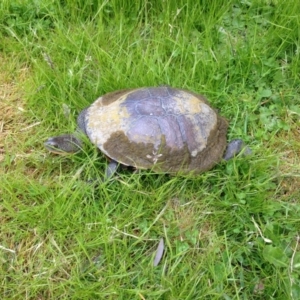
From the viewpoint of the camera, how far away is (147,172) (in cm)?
248

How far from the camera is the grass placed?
2219mm

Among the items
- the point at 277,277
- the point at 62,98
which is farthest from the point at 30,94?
the point at 277,277

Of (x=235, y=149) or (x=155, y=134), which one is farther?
(x=235, y=149)

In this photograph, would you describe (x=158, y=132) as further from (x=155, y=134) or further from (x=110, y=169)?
(x=110, y=169)

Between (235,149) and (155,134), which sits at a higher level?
(155,134)

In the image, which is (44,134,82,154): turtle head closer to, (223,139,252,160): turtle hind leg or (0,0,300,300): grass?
(0,0,300,300): grass

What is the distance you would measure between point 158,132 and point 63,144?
1.76 ft

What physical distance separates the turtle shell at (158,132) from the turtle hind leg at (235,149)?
51 mm

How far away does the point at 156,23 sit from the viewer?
3.19 m

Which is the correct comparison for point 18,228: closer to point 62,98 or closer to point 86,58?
point 62,98

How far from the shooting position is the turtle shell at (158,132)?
243cm

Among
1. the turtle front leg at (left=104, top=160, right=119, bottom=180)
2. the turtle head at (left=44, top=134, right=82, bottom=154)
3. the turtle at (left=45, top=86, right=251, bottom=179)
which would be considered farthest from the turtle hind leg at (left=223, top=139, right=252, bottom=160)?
the turtle head at (left=44, top=134, right=82, bottom=154)

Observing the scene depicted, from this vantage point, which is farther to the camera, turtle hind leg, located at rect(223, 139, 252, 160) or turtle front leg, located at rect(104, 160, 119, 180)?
turtle hind leg, located at rect(223, 139, 252, 160)

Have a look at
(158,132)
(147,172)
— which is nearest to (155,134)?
(158,132)
